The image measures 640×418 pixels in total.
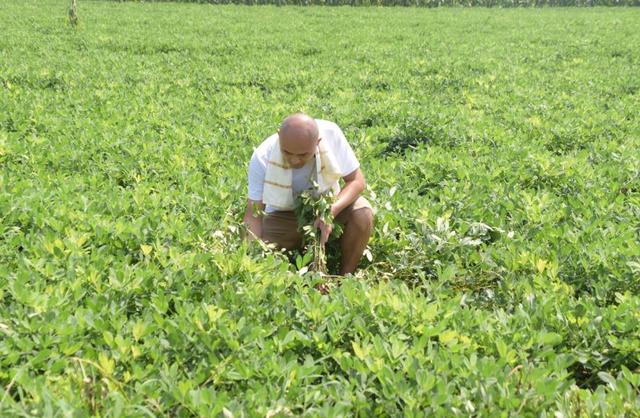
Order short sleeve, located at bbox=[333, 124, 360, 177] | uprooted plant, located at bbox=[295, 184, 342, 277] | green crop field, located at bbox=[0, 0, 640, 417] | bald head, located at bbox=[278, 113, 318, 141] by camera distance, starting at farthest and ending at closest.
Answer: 1. short sleeve, located at bbox=[333, 124, 360, 177]
2. uprooted plant, located at bbox=[295, 184, 342, 277]
3. bald head, located at bbox=[278, 113, 318, 141]
4. green crop field, located at bbox=[0, 0, 640, 417]

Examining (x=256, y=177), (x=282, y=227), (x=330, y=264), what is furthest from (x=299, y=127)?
(x=330, y=264)

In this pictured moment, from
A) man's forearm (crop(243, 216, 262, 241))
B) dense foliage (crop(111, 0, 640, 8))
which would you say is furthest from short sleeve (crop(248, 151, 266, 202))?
dense foliage (crop(111, 0, 640, 8))

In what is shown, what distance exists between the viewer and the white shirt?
413 centimetres

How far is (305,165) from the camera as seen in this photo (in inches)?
164

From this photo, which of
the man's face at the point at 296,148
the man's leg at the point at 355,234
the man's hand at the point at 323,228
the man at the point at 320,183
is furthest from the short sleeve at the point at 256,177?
the man's leg at the point at 355,234

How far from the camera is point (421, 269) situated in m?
4.30

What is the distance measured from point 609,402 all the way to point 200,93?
891 centimetres

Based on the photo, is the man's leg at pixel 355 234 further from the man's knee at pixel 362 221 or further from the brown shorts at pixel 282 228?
the brown shorts at pixel 282 228

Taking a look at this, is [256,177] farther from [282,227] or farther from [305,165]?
[282,227]

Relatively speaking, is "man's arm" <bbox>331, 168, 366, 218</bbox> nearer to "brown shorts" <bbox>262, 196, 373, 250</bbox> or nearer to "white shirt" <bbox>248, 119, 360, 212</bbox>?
"white shirt" <bbox>248, 119, 360, 212</bbox>

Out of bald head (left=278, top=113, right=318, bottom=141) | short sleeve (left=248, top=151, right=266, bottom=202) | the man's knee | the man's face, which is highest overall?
bald head (left=278, top=113, right=318, bottom=141)

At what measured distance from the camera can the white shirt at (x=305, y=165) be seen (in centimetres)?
413

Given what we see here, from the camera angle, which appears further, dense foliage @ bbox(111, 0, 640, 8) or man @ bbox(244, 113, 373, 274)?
dense foliage @ bbox(111, 0, 640, 8)

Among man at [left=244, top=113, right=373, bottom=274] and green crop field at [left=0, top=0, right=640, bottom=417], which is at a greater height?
man at [left=244, top=113, right=373, bottom=274]
